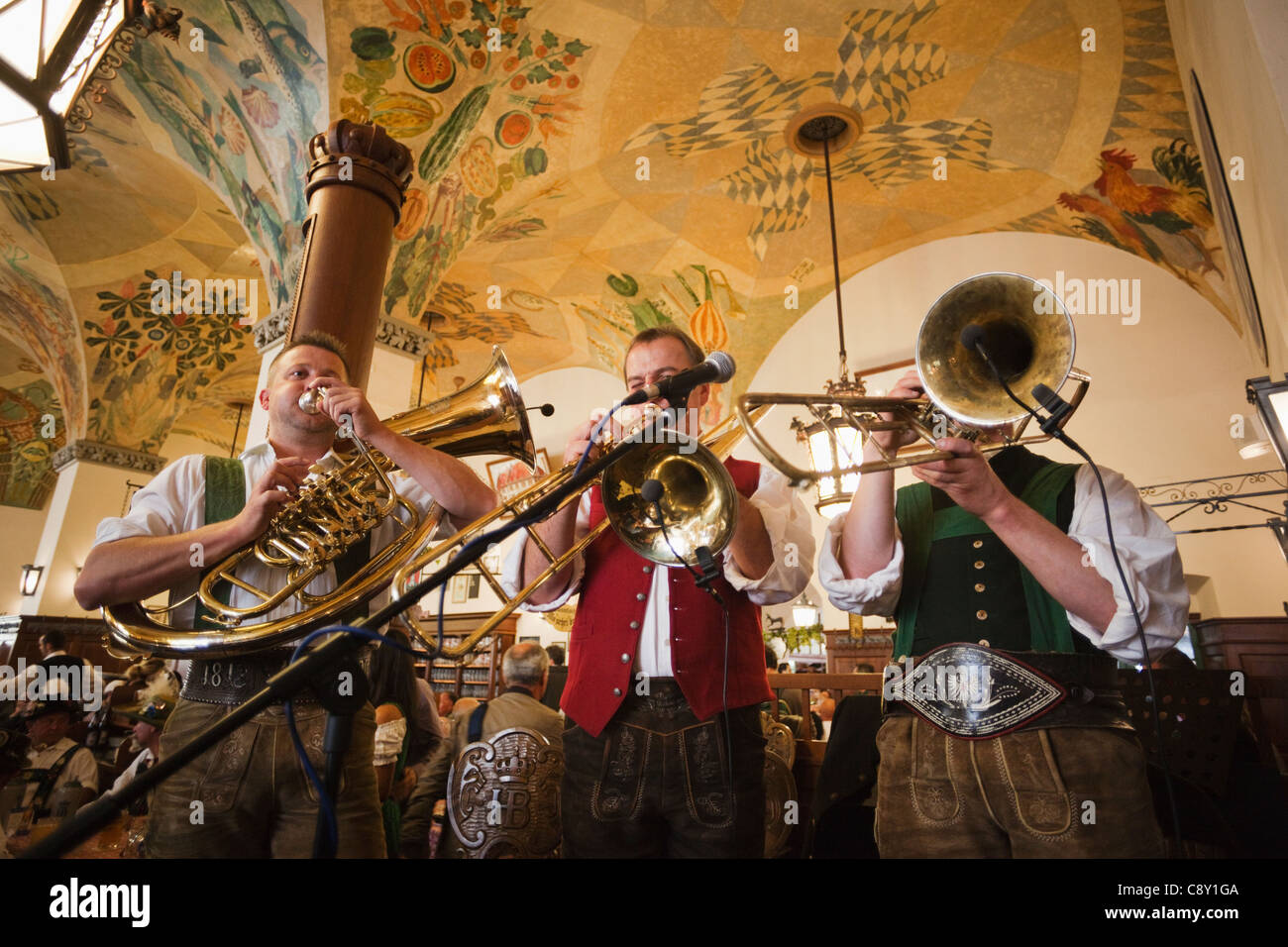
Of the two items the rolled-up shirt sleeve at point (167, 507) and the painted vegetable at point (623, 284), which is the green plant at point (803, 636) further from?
the rolled-up shirt sleeve at point (167, 507)

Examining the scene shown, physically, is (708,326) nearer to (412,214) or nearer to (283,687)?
(412,214)

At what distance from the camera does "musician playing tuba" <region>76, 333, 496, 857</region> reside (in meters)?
1.55

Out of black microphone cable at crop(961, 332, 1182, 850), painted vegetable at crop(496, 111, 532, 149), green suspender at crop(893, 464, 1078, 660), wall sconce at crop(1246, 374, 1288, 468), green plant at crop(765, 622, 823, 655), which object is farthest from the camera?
green plant at crop(765, 622, 823, 655)

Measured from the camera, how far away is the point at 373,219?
290cm

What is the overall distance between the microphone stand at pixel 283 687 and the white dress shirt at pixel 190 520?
797 millimetres

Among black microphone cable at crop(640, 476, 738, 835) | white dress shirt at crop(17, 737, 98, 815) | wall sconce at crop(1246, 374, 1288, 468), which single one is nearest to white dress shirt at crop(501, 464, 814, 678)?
black microphone cable at crop(640, 476, 738, 835)

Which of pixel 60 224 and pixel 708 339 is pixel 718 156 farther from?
pixel 60 224

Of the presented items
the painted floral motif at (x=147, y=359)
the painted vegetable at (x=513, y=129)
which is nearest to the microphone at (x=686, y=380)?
the painted vegetable at (x=513, y=129)

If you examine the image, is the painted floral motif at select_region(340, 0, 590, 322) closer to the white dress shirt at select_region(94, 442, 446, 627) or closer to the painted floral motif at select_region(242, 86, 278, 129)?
the painted floral motif at select_region(242, 86, 278, 129)

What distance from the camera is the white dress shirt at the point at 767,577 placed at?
1.88m

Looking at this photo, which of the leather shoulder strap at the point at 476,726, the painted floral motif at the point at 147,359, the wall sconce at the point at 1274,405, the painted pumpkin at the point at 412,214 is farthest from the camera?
the painted floral motif at the point at 147,359

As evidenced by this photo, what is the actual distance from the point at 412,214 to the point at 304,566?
17.1 feet

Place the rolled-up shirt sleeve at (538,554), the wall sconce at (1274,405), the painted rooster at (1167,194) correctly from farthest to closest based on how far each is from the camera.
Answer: the painted rooster at (1167,194) < the wall sconce at (1274,405) < the rolled-up shirt sleeve at (538,554)

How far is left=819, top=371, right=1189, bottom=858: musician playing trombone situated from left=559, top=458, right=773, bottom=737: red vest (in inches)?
13.1
